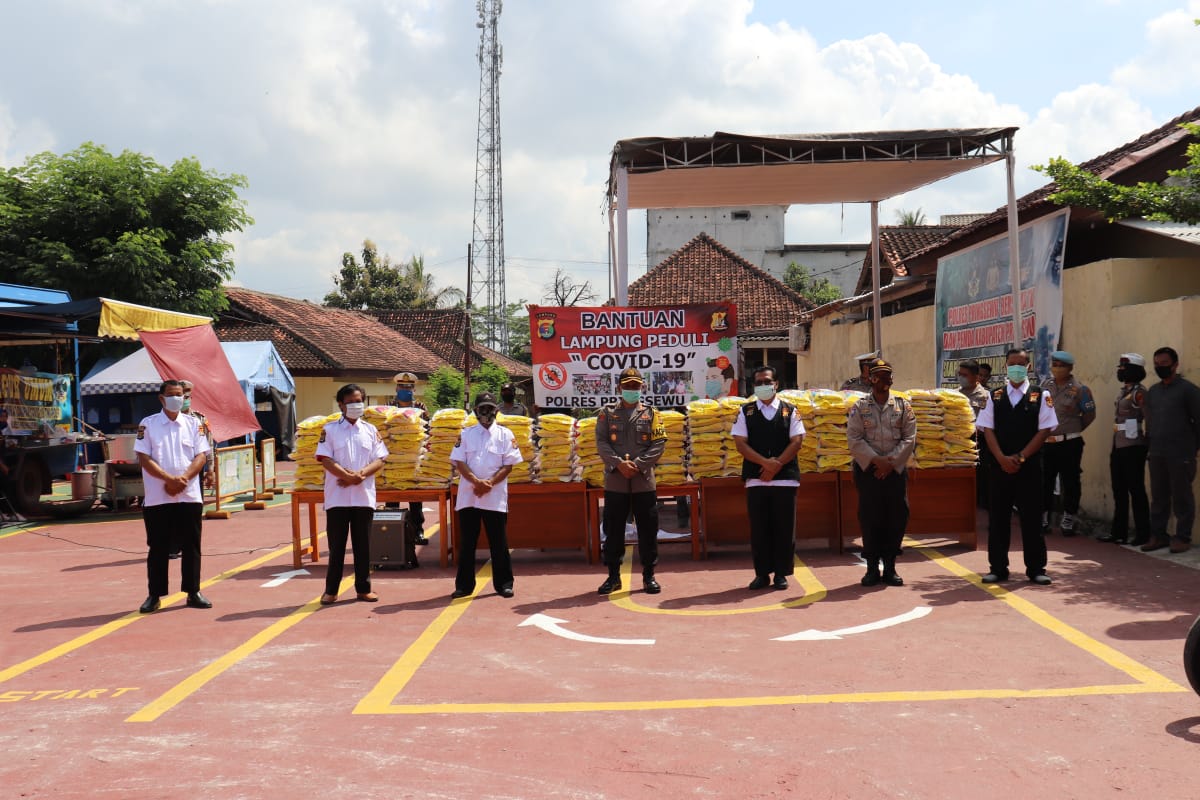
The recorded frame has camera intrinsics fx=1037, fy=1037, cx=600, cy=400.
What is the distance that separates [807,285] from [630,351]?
139ft

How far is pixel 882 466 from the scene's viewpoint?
8938 mm

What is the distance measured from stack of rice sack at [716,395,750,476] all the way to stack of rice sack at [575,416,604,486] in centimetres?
126

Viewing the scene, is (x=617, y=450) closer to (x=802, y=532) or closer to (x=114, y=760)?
(x=802, y=532)

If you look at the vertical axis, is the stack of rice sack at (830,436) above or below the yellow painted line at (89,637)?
above

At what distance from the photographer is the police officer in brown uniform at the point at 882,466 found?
8.97 meters

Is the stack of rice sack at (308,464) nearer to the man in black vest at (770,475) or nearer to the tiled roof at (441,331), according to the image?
the man in black vest at (770,475)

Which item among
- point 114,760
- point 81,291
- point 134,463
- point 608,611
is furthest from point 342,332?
point 114,760

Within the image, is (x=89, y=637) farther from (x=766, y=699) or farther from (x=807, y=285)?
(x=807, y=285)

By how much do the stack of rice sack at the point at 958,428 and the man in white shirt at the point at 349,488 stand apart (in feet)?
18.3

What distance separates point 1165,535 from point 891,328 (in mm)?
11557

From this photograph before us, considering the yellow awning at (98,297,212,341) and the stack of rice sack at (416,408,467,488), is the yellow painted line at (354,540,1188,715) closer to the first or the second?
the stack of rice sack at (416,408,467,488)

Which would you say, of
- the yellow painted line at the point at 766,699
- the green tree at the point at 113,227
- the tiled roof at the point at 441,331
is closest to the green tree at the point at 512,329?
the tiled roof at the point at 441,331

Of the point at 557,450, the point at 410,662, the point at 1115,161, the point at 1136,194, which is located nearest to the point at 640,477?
the point at 557,450

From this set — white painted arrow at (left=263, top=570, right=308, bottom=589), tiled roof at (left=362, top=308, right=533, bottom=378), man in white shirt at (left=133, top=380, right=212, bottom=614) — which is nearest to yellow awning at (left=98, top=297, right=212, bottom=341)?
white painted arrow at (left=263, top=570, right=308, bottom=589)
